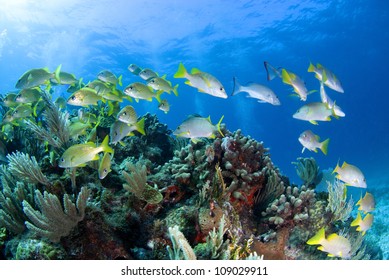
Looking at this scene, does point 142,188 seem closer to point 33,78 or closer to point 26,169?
point 26,169

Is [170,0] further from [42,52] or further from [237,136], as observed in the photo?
[237,136]

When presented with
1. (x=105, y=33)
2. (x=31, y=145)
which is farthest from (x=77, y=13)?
(x=31, y=145)

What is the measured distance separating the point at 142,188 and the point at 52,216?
1349 millimetres

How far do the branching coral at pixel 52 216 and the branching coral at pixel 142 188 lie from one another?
828mm

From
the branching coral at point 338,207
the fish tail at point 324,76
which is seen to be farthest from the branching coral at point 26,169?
the fish tail at point 324,76

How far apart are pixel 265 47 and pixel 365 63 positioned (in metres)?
28.2

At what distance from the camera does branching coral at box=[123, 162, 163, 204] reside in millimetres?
4297

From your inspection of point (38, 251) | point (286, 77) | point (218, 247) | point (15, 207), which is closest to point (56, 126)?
point (15, 207)

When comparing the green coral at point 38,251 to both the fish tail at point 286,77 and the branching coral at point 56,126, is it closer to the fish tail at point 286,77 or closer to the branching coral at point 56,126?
the branching coral at point 56,126

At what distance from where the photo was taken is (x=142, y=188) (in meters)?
4.38

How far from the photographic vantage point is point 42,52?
1697 inches

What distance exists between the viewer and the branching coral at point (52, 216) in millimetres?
3369

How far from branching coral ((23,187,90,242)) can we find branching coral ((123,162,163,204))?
83 centimetres

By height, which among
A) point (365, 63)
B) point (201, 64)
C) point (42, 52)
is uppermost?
point (42, 52)
